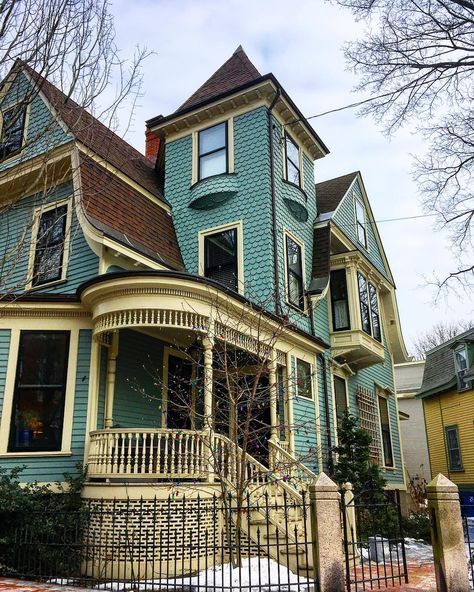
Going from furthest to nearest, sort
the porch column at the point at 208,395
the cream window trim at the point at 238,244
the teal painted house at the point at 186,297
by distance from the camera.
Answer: the cream window trim at the point at 238,244, the teal painted house at the point at 186,297, the porch column at the point at 208,395

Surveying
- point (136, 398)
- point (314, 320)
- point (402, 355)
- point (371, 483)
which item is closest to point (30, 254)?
point (136, 398)

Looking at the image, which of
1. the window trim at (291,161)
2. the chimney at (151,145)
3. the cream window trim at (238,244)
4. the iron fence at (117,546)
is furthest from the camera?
the chimney at (151,145)

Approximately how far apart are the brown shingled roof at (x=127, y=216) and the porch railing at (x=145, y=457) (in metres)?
3.74

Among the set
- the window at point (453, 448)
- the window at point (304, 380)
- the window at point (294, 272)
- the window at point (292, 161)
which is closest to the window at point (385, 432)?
the window at point (453, 448)

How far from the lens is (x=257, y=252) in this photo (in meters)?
12.6

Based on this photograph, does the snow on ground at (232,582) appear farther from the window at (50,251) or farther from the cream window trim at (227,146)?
the cream window trim at (227,146)

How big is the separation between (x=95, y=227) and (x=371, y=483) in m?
8.13

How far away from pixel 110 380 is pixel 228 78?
31.7 ft

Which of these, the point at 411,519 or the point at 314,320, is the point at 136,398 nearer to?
the point at 314,320

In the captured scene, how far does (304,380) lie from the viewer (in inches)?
507

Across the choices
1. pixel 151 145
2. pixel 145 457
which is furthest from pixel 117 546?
pixel 151 145

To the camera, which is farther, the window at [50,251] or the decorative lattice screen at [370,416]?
the decorative lattice screen at [370,416]

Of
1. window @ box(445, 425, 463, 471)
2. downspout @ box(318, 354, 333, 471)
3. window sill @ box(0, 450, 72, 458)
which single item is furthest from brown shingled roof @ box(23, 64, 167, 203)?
window @ box(445, 425, 463, 471)

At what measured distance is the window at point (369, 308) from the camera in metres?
15.6
